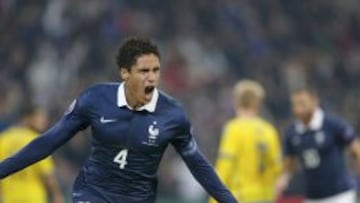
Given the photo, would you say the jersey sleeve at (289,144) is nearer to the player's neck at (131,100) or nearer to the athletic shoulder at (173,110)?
the athletic shoulder at (173,110)

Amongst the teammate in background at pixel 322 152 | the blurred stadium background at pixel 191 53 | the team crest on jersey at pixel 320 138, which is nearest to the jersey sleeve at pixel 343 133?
the teammate in background at pixel 322 152

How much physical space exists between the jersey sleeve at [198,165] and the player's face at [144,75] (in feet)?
1.07

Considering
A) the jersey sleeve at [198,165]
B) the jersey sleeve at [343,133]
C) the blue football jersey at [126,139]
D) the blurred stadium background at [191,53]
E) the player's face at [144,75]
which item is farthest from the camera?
the blurred stadium background at [191,53]

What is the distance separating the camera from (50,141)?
298 inches

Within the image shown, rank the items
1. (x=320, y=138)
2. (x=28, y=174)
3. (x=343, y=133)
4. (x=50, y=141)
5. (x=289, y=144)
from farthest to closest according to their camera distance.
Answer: (x=28, y=174) < (x=289, y=144) < (x=320, y=138) < (x=343, y=133) < (x=50, y=141)

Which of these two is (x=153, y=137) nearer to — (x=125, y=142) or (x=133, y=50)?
(x=125, y=142)

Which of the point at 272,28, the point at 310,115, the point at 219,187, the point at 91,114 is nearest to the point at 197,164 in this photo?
the point at 219,187

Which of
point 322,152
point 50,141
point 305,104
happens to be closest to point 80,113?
point 50,141

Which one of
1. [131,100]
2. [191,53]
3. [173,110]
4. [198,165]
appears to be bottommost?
[191,53]

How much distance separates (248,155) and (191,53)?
8845 millimetres

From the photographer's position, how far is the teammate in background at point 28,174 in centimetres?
1220

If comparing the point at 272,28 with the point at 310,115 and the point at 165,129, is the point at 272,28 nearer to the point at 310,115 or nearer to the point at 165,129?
the point at 310,115

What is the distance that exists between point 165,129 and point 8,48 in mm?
12567

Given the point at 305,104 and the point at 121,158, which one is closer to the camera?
the point at 121,158
